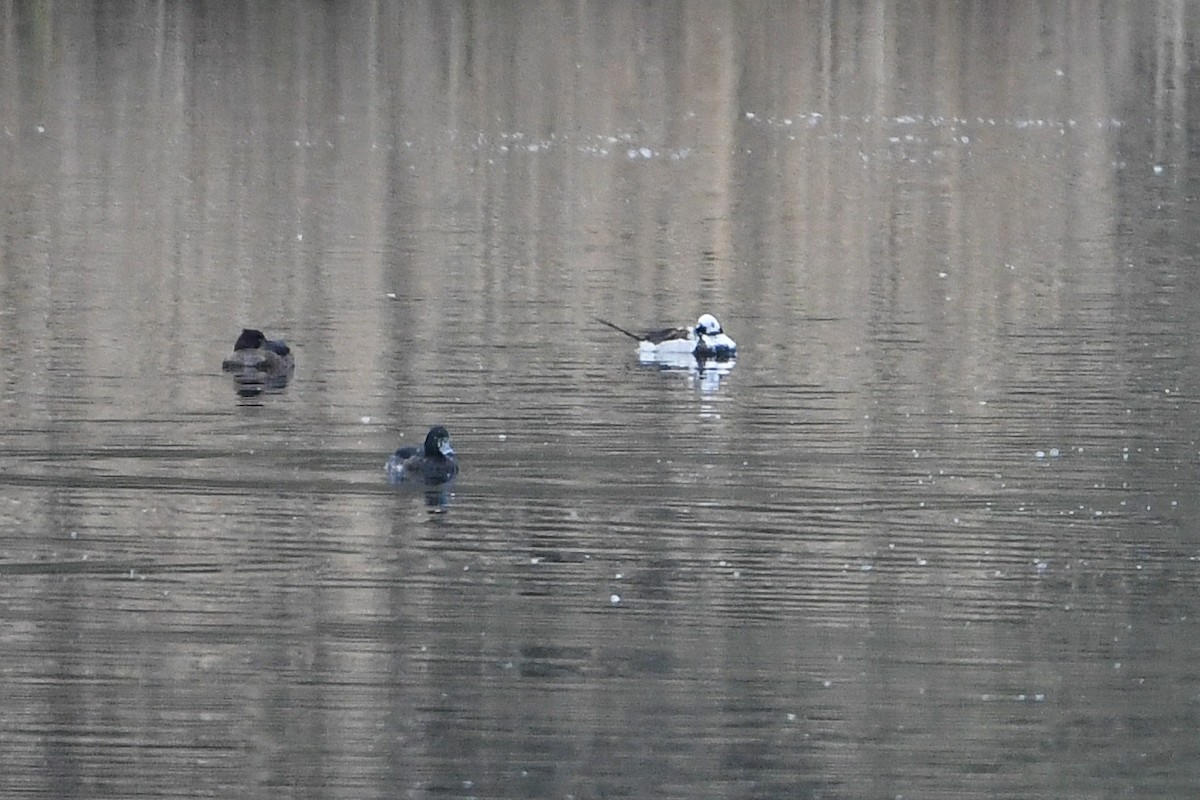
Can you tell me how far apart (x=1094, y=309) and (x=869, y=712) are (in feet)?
46.1

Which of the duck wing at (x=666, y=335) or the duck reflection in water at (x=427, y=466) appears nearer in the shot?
the duck reflection in water at (x=427, y=466)

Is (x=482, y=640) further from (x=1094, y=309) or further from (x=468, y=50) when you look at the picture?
(x=468, y=50)

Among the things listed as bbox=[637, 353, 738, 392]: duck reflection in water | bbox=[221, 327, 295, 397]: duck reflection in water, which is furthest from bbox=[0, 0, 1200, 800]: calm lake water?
bbox=[221, 327, 295, 397]: duck reflection in water

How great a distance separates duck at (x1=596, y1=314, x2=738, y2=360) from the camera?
20875 mm

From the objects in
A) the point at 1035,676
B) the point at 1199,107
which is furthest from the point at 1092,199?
the point at 1035,676

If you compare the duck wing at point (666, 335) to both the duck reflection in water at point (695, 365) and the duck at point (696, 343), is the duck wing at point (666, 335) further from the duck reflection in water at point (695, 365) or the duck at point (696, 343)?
the duck reflection in water at point (695, 365)

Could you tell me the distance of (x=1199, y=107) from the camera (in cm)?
5462

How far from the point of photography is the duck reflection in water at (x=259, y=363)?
19297mm

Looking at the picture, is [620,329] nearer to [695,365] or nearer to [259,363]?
[695,365]

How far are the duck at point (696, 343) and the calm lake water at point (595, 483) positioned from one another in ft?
0.67

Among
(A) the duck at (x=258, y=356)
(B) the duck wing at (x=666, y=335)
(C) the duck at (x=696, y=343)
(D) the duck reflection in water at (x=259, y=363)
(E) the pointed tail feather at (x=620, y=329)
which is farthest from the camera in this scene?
(E) the pointed tail feather at (x=620, y=329)

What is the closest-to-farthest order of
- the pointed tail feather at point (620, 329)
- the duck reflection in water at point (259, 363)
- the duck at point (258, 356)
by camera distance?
the duck reflection in water at point (259, 363) < the duck at point (258, 356) < the pointed tail feather at point (620, 329)

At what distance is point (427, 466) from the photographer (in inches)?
604

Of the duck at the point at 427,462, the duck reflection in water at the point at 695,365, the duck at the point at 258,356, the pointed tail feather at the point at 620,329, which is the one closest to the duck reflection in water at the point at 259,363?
the duck at the point at 258,356
